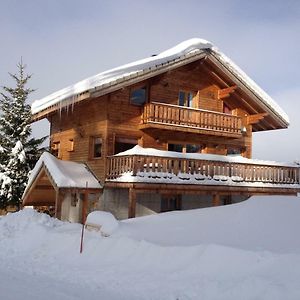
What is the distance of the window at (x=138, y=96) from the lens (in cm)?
1908

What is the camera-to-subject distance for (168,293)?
7461 millimetres

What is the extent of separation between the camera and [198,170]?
17.0m

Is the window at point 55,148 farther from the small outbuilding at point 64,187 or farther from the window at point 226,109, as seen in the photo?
the window at point 226,109

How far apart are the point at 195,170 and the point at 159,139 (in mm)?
3307

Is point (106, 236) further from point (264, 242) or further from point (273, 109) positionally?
point (273, 109)

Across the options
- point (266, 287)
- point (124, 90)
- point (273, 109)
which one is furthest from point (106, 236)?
point (273, 109)

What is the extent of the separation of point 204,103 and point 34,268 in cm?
1403

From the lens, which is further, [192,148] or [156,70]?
[192,148]

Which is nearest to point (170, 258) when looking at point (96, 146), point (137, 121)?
point (137, 121)

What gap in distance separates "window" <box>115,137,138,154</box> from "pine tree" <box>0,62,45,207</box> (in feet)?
20.5

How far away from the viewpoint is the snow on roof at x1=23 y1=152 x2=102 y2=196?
15977 mm

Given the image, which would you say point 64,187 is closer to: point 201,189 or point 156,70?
point 201,189

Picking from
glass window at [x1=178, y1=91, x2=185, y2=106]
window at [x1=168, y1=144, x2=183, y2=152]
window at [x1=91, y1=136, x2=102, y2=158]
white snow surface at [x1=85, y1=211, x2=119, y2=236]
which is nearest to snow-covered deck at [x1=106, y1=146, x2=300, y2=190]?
window at [x1=91, y1=136, x2=102, y2=158]

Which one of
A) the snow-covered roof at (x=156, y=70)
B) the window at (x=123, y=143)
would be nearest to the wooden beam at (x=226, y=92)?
the snow-covered roof at (x=156, y=70)
